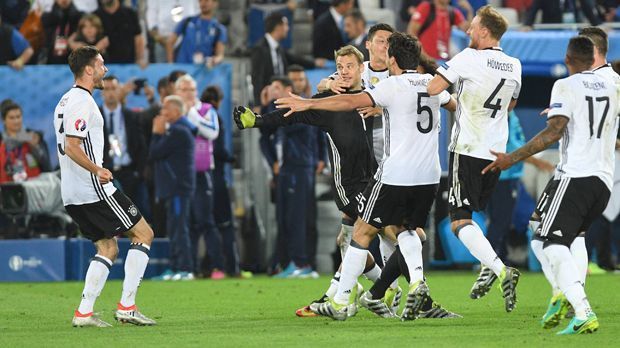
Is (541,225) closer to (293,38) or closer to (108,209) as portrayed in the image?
(108,209)

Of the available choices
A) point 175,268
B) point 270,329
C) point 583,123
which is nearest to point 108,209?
point 270,329

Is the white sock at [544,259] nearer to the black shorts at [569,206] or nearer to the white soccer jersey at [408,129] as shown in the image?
the black shorts at [569,206]

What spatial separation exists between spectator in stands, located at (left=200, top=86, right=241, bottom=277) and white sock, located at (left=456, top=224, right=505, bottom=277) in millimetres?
7724

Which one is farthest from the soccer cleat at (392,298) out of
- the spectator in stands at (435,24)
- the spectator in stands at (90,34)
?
the spectator in stands at (90,34)

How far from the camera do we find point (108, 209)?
11273 millimetres

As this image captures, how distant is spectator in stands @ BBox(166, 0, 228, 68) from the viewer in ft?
64.2

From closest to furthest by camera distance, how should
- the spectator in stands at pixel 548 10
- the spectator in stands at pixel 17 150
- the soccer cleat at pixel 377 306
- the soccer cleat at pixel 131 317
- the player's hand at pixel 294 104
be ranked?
the player's hand at pixel 294 104, the soccer cleat at pixel 131 317, the soccer cleat at pixel 377 306, the spectator in stands at pixel 17 150, the spectator in stands at pixel 548 10

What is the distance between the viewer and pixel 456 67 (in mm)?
10992

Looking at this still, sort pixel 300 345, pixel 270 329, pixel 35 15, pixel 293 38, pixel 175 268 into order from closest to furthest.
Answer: pixel 300 345 → pixel 270 329 → pixel 175 268 → pixel 35 15 → pixel 293 38

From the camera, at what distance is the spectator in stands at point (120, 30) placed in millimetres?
19750

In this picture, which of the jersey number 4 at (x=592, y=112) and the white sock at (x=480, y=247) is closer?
the jersey number 4 at (x=592, y=112)

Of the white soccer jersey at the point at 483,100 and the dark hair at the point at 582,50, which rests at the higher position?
the dark hair at the point at 582,50

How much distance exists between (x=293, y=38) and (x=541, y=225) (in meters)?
12.1

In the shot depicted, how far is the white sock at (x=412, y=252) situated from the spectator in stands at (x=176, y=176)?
6982 millimetres
